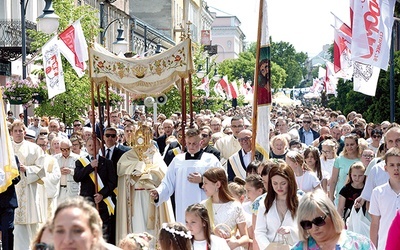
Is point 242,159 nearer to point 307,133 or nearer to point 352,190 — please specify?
point 352,190

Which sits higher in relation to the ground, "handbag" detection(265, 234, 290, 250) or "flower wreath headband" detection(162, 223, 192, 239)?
"flower wreath headband" detection(162, 223, 192, 239)

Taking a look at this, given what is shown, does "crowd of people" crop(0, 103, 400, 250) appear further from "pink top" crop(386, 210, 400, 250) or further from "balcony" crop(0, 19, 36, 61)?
"balcony" crop(0, 19, 36, 61)

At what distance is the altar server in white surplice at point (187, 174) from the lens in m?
12.8

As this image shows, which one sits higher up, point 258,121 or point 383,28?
point 383,28

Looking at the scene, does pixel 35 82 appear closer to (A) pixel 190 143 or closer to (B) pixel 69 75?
(B) pixel 69 75

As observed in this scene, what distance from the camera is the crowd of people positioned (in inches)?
292

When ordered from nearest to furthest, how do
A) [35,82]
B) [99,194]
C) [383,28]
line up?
1. [99,194]
2. [383,28]
3. [35,82]

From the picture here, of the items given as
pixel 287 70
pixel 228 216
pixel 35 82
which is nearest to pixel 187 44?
pixel 228 216

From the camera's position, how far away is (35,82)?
2655cm

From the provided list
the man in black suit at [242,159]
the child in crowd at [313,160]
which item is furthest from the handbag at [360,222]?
the man in black suit at [242,159]

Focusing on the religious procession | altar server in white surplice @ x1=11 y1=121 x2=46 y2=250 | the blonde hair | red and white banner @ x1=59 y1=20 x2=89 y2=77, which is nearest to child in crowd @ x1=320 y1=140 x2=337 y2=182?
the religious procession

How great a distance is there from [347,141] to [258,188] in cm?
385

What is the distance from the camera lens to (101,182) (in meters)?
14.1

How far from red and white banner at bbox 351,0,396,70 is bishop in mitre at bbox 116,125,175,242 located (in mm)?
3945
